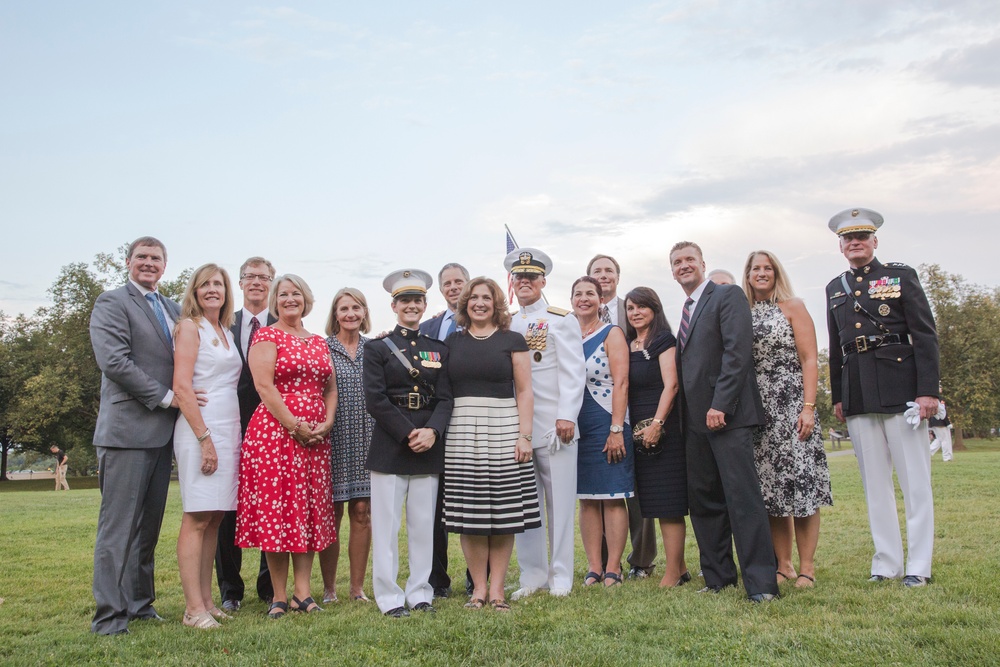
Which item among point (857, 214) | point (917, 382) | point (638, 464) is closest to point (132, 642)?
point (638, 464)

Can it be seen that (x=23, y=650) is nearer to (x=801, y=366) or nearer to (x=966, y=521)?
(x=801, y=366)

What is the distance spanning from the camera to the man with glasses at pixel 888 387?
19.1ft

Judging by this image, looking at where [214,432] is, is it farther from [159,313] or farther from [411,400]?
[411,400]

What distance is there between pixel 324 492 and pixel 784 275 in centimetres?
391

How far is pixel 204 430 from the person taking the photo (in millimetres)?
5488

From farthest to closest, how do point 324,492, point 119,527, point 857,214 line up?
1. point 857,214
2. point 324,492
3. point 119,527

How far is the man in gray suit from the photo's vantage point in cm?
527

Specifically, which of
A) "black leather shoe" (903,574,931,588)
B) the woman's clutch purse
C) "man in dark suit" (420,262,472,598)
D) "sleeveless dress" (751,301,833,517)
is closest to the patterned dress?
"man in dark suit" (420,262,472,598)

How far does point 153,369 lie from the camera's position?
5594 mm

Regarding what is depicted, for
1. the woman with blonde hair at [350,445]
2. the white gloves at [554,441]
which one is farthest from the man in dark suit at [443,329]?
the white gloves at [554,441]

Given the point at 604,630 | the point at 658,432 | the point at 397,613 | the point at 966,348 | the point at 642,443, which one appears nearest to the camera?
the point at 604,630

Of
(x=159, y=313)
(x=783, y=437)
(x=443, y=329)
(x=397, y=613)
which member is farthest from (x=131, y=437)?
(x=783, y=437)

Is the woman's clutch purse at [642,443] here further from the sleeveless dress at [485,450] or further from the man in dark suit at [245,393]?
the man in dark suit at [245,393]

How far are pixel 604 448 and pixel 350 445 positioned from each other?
6.44 feet
